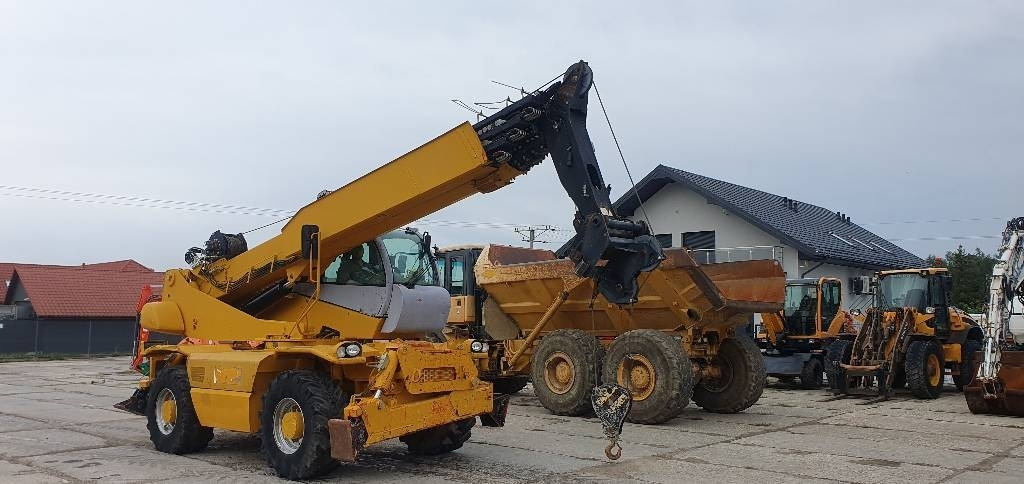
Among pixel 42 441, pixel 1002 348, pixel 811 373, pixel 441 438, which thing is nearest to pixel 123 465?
pixel 42 441

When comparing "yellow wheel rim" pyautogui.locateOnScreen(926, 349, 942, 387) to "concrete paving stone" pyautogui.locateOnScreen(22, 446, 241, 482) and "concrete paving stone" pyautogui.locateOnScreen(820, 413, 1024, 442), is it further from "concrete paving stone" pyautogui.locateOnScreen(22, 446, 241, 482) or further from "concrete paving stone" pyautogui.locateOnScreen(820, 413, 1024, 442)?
"concrete paving stone" pyautogui.locateOnScreen(22, 446, 241, 482)

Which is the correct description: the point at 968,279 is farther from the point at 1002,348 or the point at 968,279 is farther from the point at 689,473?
the point at 689,473

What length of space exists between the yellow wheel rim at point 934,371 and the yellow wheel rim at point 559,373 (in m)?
8.06

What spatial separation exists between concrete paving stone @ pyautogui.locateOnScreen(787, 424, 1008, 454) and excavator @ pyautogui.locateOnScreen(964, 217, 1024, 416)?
2.70 m

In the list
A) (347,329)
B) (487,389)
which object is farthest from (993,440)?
(347,329)

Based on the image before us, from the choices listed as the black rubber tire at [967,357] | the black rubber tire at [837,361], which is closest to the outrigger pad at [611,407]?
the black rubber tire at [837,361]

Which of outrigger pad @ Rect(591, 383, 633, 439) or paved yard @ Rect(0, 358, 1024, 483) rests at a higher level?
outrigger pad @ Rect(591, 383, 633, 439)

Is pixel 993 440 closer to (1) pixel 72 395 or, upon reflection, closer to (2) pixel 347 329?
(2) pixel 347 329

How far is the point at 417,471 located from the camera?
8.54m

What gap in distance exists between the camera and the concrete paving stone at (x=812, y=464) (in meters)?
8.30

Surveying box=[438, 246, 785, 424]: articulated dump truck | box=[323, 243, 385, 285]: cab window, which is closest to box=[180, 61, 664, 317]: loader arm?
box=[323, 243, 385, 285]: cab window

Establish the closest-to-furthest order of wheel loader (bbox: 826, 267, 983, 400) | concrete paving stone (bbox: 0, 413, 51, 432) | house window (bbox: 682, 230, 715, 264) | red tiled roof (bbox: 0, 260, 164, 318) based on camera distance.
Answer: concrete paving stone (bbox: 0, 413, 51, 432), wheel loader (bbox: 826, 267, 983, 400), house window (bbox: 682, 230, 715, 264), red tiled roof (bbox: 0, 260, 164, 318)

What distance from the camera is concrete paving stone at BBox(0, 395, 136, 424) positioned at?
43.2 ft

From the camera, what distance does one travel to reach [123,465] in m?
8.83
